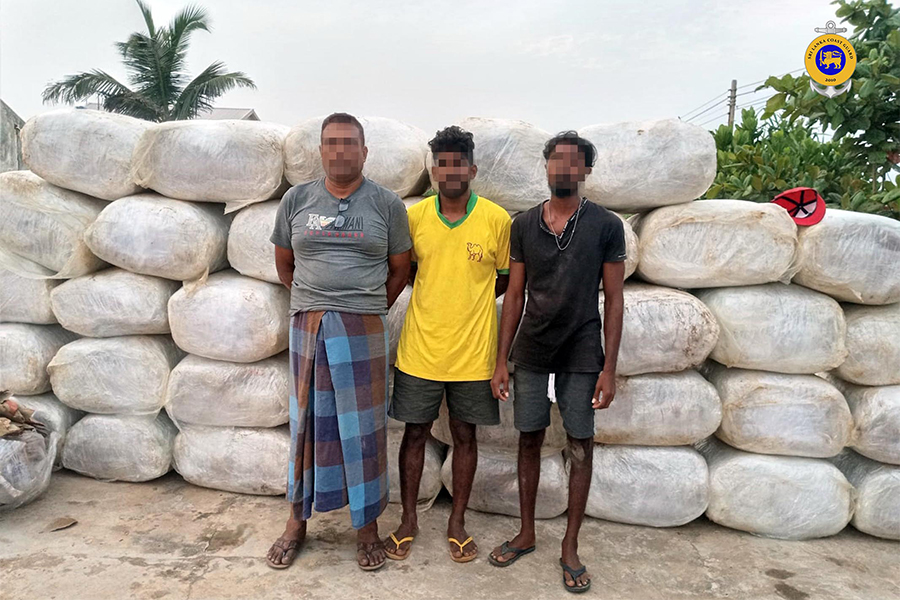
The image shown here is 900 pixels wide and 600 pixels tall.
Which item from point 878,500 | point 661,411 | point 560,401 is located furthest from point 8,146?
point 878,500

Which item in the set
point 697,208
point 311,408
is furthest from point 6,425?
point 697,208

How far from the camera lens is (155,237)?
9.05 ft

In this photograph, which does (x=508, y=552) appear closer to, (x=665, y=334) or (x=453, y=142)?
(x=665, y=334)

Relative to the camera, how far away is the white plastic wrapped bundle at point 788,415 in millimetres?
2596

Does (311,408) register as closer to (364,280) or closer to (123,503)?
(364,280)

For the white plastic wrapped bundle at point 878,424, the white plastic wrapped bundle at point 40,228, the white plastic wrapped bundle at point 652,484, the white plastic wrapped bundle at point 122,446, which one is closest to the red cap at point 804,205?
A: the white plastic wrapped bundle at point 878,424

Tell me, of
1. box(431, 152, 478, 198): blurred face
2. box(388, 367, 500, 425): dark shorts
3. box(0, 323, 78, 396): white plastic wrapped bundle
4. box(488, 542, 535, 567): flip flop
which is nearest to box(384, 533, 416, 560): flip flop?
box(488, 542, 535, 567): flip flop

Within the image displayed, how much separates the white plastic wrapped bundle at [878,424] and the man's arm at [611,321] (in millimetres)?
1210

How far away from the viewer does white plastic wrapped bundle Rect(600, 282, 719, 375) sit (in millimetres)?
2547

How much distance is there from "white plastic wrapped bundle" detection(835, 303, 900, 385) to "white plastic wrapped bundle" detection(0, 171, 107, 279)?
3376mm

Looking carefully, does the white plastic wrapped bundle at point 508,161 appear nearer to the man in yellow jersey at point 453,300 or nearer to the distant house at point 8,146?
the man in yellow jersey at point 453,300

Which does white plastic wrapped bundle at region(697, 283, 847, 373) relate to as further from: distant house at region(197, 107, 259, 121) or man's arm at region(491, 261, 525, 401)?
distant house at region(197, 107, 259, 121)

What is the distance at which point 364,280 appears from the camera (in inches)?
89.9

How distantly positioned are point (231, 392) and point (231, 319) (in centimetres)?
34
